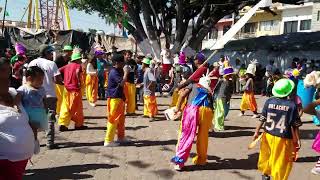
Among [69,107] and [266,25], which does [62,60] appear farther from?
[266,25]

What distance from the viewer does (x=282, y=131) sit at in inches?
224

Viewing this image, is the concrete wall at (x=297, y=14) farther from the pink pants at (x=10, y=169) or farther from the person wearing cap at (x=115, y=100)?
the pink pants at (x=10, y=169)

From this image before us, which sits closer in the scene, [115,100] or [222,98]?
[115,100]

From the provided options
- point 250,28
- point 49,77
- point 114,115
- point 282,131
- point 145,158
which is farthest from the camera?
point 250,28

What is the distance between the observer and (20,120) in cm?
383

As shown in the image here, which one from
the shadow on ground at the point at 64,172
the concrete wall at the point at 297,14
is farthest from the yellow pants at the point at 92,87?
the concrete wall at the point at 297,14

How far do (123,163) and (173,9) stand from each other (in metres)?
19.4

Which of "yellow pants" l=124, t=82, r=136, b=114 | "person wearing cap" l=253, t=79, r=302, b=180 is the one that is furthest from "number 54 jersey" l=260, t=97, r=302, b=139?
"yellow pants" l=124, t=82, r=136, b=114

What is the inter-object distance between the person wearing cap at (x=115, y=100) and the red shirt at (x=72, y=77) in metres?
1.43

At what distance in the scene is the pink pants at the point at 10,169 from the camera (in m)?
3.74

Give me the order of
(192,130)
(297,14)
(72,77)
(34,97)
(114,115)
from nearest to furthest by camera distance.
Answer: (34,97), (192,130), (114,115), (72,77), (297,14)

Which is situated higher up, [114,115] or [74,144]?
[114,115]

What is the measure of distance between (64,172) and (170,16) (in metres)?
20.2

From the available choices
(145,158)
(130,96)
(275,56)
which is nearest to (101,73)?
(130,96)
